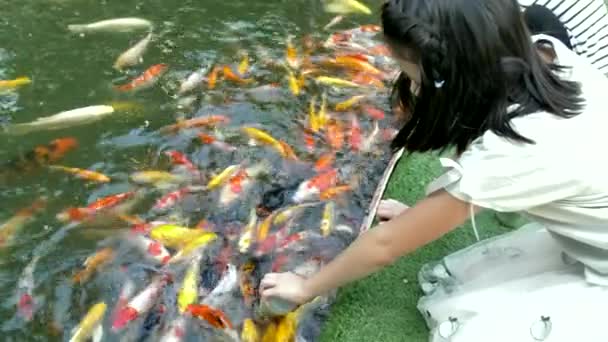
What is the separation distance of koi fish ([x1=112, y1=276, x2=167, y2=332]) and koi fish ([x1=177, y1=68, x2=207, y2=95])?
1.35m

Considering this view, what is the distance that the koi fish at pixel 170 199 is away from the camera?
9.71 feet

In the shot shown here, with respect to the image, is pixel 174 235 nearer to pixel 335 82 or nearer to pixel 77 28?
pixel 335 82

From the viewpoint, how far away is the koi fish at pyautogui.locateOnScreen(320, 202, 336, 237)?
9.43 feet

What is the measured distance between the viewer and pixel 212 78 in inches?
150

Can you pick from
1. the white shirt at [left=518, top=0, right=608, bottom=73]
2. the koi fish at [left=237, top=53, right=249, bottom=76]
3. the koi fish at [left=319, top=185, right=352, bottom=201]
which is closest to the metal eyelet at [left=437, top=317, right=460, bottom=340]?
the koi fish at [left=319, top=185, right=352, bottom=201]

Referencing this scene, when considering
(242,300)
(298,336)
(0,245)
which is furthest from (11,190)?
(298,336)

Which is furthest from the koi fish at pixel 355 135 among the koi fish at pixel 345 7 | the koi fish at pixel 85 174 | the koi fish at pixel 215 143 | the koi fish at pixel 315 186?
the koi fish at pixel 345 7

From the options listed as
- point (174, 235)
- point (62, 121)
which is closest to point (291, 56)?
point (62, 121)

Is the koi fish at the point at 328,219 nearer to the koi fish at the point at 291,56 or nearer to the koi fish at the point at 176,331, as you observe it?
the koi fish at the point at 176,331

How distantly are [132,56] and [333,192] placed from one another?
5.00 feet

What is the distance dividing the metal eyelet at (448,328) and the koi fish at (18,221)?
1704 millimetres

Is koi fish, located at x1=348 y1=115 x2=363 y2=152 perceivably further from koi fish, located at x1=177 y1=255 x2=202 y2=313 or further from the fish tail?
the fish tail

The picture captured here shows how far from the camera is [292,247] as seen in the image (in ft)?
9.15

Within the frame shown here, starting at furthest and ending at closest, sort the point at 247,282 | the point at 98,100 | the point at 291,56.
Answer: the point at 291,56, the point at 98,100, the point at 247,282
